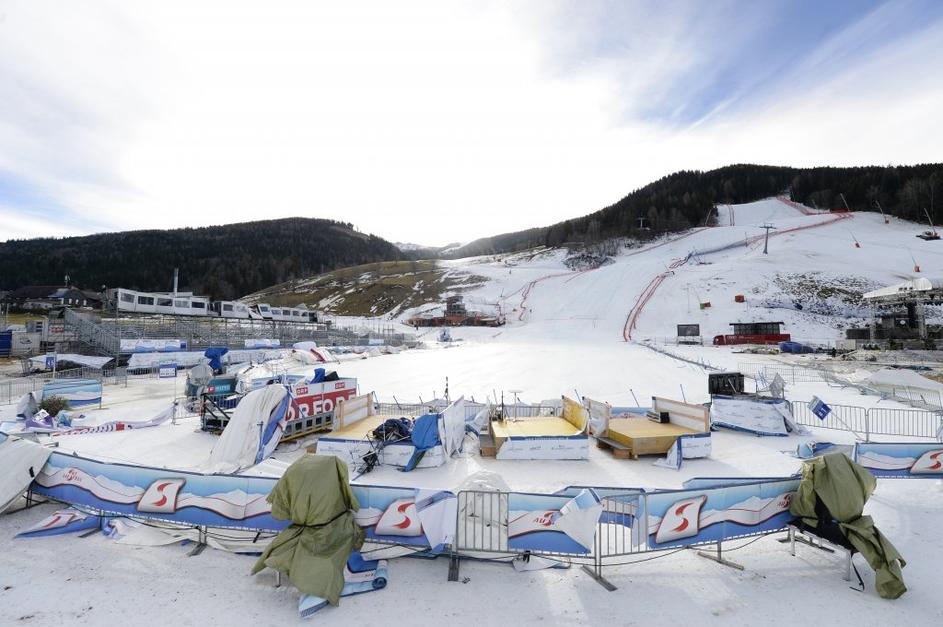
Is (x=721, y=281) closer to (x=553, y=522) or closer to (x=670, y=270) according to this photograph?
(x=670, y=270)

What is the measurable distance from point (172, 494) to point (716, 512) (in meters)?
7.47

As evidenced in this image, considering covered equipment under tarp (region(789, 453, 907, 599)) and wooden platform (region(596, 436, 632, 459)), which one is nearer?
covered equipment under tarp (region(789, 453, 907, 599))

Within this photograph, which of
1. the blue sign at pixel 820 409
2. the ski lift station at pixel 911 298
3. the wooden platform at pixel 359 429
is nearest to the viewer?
the wooden platform at pixel 359 429

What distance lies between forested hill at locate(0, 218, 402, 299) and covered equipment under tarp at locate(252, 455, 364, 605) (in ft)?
494

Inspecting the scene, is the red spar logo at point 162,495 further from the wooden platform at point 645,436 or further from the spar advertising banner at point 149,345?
the spar advertising banner at point 149,345

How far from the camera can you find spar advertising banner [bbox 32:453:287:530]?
220 inches

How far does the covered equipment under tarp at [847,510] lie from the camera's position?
455 centimetres

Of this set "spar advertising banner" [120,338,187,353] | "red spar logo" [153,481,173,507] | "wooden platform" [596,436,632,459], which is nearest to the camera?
"red spar logo" [153,481,173,507]

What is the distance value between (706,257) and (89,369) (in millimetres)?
86218

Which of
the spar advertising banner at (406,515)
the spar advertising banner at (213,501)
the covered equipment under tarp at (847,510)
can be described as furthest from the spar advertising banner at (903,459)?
the spar advertising banner at (213,501)

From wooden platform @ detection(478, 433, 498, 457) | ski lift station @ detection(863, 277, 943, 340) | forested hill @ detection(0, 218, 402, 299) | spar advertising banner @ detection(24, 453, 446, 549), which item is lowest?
wooden platform @ detection(478, 433, 498, 457)

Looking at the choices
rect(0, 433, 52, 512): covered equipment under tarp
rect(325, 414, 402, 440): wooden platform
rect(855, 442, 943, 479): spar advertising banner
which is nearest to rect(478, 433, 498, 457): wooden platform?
rect(325, 414, 402, 440): wooden platform

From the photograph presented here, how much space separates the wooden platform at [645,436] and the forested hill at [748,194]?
104633mm

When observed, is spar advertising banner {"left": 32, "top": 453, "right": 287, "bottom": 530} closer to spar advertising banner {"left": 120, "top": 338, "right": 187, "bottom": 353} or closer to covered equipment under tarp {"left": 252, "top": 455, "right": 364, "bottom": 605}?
covered equipment under tarp {"left": 252, "top": 455, "right": 364, "bottom": 605}
